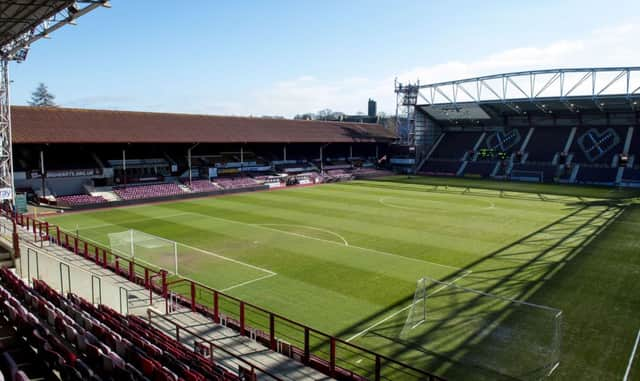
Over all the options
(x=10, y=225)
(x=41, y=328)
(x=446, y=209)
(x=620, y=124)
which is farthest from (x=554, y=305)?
(x=620, y=124)

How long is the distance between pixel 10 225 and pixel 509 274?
989 inches

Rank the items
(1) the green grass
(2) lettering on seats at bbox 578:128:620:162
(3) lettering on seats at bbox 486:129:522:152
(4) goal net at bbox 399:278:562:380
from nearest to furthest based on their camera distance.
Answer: (4) goal net at bbox 399:278:562:380 → (1) the green grass → (2) lettering on seats at bbox 578:128:620:162 → (3) lettering on seats at bbox 486:129:522:152

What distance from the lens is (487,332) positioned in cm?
1269

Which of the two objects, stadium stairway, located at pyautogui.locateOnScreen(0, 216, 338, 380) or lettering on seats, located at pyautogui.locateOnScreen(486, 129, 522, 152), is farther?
lettering on seats, located at pyautogui.locateOnScreen(486, 129, 522, 152)

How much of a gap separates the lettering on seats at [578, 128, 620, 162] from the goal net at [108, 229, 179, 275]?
57213 mm

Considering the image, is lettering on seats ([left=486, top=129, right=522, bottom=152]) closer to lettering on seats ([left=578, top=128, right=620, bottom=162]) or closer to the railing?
lettering on seats ([left=578, top=128, right=620, bottom=162])

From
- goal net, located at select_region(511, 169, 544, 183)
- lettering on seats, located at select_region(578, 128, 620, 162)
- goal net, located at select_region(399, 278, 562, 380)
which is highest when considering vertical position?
lettering on seats, located at select_region(578, 128, 620, 162)

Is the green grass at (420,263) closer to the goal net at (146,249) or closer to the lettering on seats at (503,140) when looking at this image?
the goal net at (146,249)

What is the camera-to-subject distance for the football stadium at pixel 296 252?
1024 cm

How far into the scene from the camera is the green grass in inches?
475

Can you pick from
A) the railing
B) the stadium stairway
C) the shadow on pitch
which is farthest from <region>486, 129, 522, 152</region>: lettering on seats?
the stadium stairway

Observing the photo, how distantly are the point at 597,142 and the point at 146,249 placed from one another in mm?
60785

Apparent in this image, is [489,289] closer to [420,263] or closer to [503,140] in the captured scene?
[420,263]

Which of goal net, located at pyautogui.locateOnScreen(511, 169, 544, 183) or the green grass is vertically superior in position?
goal net, located at pyautogui.locateOnScreen(511, 169, 544, 183)
